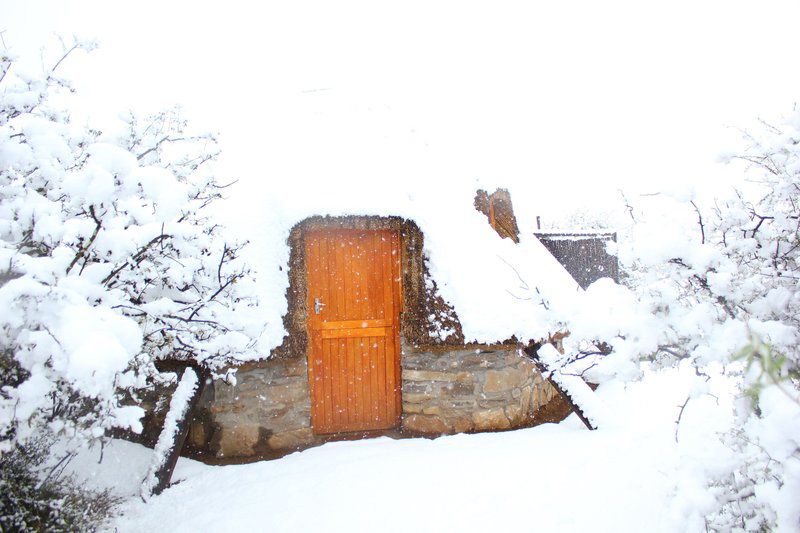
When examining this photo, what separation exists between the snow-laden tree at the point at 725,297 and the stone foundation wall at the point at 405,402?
7.69 ft

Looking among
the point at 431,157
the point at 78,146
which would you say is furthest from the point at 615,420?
the point at 78,146

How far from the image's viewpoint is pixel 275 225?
498 cm

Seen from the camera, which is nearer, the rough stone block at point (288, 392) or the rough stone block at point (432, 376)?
the rough stone block at point (288, 392)

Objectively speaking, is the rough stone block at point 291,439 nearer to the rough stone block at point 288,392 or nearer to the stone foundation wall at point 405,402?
the stone foundation wall at point 405,402

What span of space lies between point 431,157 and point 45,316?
487 cm

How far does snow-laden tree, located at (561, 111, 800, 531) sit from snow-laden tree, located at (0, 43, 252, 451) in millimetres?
2258

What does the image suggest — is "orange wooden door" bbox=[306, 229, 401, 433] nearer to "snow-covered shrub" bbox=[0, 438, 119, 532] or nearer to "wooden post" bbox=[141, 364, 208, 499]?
"wooden post" bbox=[141, 364, 208, 499]

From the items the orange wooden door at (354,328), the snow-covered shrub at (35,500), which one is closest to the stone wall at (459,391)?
the orange wooden door at (354,328)

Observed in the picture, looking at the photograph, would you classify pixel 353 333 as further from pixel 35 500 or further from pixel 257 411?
pixel 35 500

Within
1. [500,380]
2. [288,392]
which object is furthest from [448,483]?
[288,392]

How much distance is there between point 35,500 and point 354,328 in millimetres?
2954

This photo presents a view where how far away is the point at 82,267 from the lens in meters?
2.63

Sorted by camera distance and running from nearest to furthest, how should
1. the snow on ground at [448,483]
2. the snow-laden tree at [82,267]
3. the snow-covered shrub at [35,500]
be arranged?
the snow-laden tree at [82,267]
the snow-covered shrub at [35,500]
the snow on ground at [448,483]

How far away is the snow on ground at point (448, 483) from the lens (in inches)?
127
